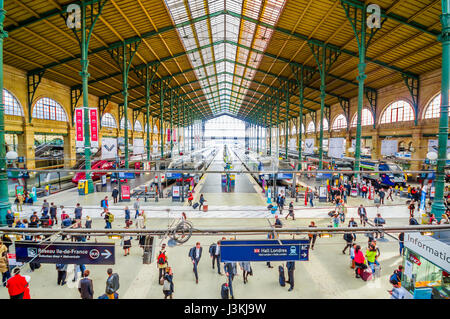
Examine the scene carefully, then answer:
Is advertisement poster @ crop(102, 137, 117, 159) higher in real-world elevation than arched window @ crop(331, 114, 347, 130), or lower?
lower

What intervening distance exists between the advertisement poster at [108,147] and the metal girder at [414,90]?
26.7 metres

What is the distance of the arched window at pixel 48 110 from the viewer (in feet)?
79.4

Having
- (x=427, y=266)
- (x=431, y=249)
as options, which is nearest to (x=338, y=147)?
(x=427, y=266)

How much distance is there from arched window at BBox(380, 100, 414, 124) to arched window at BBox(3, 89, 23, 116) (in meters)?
38.2

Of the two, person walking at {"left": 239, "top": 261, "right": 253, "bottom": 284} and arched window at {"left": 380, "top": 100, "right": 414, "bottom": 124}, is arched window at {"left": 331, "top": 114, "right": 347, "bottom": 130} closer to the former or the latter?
arched window at {"left": 380, "top": 100, "right": 414, "bottom": 124}

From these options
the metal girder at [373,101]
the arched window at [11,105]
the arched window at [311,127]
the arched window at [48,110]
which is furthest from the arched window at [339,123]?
the arched window at [11,105]

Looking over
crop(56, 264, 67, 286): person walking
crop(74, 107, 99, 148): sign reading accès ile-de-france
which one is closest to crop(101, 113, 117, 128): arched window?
crop(74, 107, 99, 148): sign reading accès ile-de-france

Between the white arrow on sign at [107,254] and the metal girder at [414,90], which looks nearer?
the white arrow on sign at [107,254]

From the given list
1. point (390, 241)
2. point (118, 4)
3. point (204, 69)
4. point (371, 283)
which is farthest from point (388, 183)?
point (204, 69)

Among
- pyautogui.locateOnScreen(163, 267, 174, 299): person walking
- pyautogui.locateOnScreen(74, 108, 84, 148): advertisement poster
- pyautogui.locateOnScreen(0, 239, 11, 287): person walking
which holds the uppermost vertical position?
pyautogui.locateOnScreen(74, 108, 84, 148): advertisement poster

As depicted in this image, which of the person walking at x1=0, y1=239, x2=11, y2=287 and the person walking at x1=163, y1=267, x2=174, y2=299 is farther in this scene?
the person walking at x1=0, y1=239, x2=11, y2=287

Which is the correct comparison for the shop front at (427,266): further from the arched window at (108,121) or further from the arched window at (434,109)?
the arched window at (108,121)

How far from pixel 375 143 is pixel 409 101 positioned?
641 cm

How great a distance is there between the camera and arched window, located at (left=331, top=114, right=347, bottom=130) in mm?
36422
